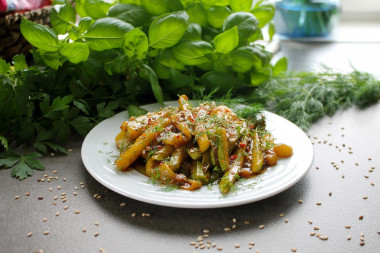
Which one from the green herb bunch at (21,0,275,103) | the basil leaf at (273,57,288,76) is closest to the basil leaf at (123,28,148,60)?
the green herb bunch at (21,0,275,103)

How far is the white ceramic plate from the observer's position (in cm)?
114

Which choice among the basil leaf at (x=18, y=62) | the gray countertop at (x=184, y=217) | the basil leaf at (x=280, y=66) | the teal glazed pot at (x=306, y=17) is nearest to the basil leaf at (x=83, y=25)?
the basil leaf at (x=18, y=62)

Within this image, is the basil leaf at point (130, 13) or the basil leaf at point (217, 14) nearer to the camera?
the basil leaf at point (130, 13)

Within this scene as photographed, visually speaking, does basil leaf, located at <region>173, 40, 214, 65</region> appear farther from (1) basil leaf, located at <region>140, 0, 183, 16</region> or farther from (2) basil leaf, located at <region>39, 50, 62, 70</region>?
(2) basil leaf, located at <region>39, 50, 62, 70</region>

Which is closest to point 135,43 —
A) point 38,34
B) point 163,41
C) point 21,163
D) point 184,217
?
point 163,41

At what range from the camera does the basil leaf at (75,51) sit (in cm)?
151

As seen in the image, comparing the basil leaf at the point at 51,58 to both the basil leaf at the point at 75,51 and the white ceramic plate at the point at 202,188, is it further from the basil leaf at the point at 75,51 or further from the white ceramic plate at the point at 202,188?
the white ceramic plate at the point at 202,188

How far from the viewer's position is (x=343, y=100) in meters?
2.04

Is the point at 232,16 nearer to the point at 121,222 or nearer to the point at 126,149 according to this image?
the point at 126,149

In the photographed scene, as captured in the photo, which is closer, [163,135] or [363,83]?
[163,135]

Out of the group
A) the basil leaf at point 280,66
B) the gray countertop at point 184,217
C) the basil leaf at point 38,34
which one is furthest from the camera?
the basil leaf at point 280,66

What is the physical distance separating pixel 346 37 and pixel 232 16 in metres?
1.61

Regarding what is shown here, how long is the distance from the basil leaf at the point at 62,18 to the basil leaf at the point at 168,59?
369mm

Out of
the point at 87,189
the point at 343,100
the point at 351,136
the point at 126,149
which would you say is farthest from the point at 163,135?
the point at 343,100
